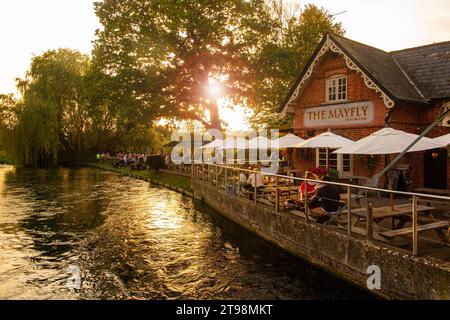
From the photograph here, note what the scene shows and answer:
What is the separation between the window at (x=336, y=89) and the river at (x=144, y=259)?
8456 mm

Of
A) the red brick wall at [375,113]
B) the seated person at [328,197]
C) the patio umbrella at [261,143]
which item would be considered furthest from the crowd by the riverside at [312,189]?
the red brick wall at [375,113]

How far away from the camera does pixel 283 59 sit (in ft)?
90.0

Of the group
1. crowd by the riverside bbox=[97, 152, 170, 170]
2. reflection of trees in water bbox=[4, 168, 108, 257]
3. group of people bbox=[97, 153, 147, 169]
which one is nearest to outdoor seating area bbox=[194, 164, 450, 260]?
reflection of trees in water bbox=[4, 168, 108, 257]

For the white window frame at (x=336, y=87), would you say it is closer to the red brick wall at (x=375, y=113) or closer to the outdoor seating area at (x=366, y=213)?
the red brick wall at (x=375, y=113)

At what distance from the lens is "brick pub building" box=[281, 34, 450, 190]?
1545 cm

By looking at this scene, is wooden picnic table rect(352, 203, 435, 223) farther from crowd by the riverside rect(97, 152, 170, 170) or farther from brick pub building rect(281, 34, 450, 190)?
crowd by the riverside rect(97, 152, 170, 170)

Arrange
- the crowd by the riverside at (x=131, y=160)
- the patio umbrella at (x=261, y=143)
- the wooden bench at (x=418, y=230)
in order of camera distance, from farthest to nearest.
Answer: the crowd by the riverside at (x=131, y=160)
the patio umbrella at (x=261, y=143)
the wooden bench at (x=418, y=230)

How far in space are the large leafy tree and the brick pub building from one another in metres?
11.2

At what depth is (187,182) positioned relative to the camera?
2525 cm

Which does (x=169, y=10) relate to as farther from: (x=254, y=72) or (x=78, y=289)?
(x=78, y=289)

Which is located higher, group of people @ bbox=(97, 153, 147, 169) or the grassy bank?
group of people @ bbox=(97, 153, 147, 169)

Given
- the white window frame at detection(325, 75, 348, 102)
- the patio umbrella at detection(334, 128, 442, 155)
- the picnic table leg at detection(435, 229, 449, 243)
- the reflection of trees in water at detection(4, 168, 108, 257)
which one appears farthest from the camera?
the white window frame at detection(325, 75, 348, 102)

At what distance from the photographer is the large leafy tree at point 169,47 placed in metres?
26.5
